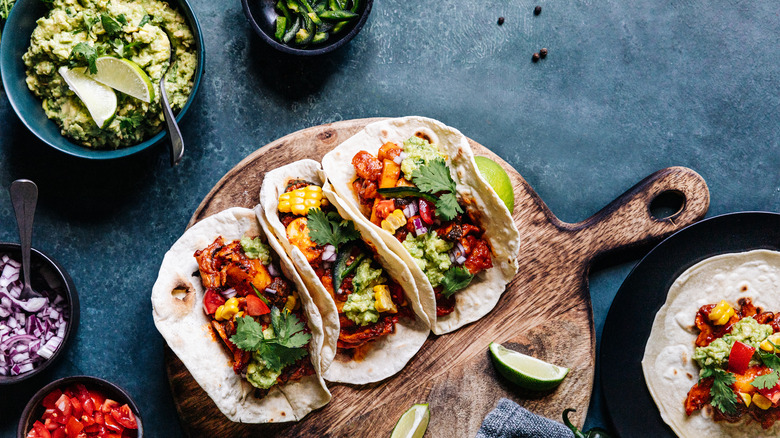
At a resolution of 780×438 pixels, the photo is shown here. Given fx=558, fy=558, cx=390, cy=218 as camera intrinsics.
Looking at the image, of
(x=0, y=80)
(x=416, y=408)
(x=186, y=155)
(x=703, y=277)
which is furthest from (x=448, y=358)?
(x=0, y=80)

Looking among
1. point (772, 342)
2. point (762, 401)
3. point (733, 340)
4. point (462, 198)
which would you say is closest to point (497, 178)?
point (462, 198)

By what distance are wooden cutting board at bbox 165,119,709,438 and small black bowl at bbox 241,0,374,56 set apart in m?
0.49

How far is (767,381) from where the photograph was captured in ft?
11.0

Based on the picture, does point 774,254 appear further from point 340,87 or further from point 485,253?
point 340,87

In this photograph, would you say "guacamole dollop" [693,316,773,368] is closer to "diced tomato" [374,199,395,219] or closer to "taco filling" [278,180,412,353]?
"taco filling" [278,180,412,353]

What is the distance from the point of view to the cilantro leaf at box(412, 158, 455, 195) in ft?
10.3

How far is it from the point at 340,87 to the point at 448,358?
1.92 metres

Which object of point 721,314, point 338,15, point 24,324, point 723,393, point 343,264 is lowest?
point 24,324

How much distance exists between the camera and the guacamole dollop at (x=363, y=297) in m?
3.21

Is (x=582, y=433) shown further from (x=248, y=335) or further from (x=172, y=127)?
(x=172, y=127)

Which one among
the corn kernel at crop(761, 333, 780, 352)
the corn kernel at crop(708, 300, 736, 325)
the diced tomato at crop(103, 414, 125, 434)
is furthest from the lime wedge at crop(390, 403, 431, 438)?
the corn kernel at crop(761, 333, 780, 352)

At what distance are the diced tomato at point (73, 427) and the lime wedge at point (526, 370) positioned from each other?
251 centimetres

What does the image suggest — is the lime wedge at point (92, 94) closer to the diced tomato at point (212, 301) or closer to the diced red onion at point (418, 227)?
the diced tomato at point (212, 301)

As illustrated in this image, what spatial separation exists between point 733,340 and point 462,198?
6.39ft
